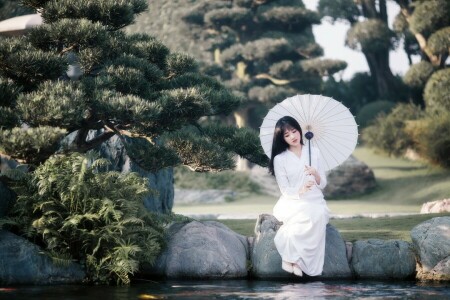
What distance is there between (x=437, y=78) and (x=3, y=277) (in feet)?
62.4

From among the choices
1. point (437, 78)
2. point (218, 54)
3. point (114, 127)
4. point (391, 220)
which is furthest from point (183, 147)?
point (218, 54)

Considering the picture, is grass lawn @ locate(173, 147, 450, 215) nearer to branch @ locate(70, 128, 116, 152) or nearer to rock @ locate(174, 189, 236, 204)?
rock @ locate(174, 189, 236, 204)

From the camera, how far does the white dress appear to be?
848 cm

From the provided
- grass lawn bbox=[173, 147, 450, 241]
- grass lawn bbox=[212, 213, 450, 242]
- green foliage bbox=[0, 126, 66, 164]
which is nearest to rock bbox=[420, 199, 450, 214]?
grass lawn bbox=[173, 147, 450, 241]

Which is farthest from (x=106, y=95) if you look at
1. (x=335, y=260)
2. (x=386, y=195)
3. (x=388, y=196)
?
(x=386, y=195)

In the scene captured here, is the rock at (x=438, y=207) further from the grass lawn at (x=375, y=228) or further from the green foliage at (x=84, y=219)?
the green foliage at (x=84, y=219)

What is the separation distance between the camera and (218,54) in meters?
30.8

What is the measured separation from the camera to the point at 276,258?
28.8ft

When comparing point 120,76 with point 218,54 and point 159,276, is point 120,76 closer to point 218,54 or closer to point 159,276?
point 159,276

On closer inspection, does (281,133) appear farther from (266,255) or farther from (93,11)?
(93,11)

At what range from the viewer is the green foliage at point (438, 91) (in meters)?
24.1

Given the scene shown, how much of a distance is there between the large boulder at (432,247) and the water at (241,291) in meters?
0.37

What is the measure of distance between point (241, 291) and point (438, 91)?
18.1m

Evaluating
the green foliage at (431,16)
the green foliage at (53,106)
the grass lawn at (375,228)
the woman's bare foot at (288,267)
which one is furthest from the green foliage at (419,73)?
the green foliage at (53,106)
